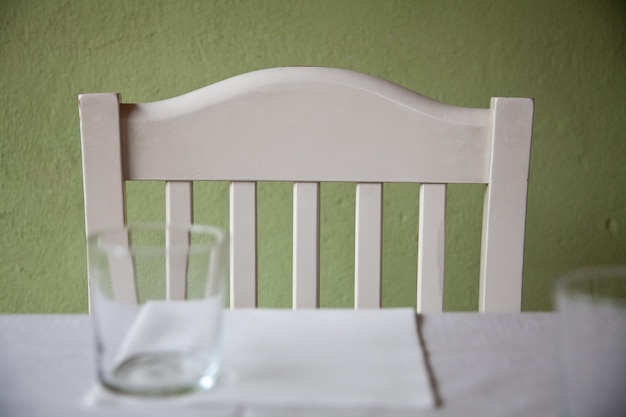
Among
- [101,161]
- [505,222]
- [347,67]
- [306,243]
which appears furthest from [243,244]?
[347,67]

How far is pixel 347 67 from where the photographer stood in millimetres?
1309

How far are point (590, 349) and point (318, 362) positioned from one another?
0.64 feet

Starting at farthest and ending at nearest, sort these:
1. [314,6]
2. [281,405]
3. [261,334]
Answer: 1. [314,6]
2. [261,334]
3. [281,405]

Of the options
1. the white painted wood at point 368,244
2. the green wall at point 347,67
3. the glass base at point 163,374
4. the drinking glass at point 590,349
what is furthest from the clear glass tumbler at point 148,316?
the green wall at point 347,67

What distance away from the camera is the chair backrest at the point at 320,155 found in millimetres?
768

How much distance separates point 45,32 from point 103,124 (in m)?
0.66

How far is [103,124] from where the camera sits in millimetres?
757

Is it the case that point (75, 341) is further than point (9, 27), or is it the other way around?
point (9, 27)

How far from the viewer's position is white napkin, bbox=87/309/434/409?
43cm

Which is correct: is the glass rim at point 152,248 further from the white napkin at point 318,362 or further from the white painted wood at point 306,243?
the white painted wood at point 306,243

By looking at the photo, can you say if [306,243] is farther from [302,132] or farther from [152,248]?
[152,248]

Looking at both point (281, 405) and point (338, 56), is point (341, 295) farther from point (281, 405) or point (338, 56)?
point (281, 405)

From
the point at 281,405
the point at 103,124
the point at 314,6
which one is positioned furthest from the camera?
the point at 314,6

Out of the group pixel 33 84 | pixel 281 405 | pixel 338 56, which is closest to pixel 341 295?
pixel 338 56
